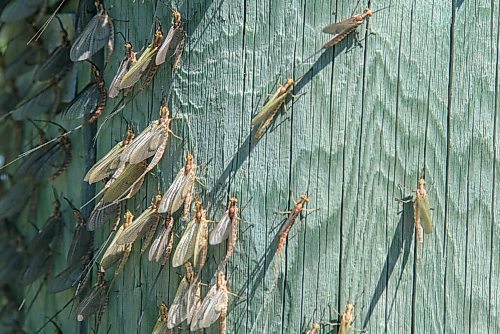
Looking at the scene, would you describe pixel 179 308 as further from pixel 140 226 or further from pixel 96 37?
pixel 96 37

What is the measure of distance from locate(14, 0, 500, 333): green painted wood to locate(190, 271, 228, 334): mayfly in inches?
3.4

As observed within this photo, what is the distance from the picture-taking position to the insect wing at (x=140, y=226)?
3404 mm

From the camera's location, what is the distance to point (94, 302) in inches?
144

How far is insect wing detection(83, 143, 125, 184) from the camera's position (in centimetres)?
355

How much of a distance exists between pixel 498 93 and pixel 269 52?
0.83 metres

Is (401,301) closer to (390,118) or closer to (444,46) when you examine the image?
(390,118)

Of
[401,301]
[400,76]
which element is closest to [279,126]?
[400,76]

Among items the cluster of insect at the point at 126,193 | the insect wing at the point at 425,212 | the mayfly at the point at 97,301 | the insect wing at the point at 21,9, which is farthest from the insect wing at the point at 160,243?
the insect wing at the point at 21,9

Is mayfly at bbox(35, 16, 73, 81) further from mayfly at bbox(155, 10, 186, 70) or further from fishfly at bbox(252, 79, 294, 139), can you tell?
fishfly at bbox(252, 79, 294, 139)

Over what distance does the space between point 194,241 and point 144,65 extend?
0.72 metres

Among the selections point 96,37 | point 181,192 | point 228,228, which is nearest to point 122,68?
point 96,37

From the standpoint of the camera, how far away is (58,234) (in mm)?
4383

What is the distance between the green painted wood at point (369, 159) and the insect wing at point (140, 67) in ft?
1.05

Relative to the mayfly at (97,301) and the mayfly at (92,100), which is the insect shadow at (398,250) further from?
the mayfly at (92,100)
